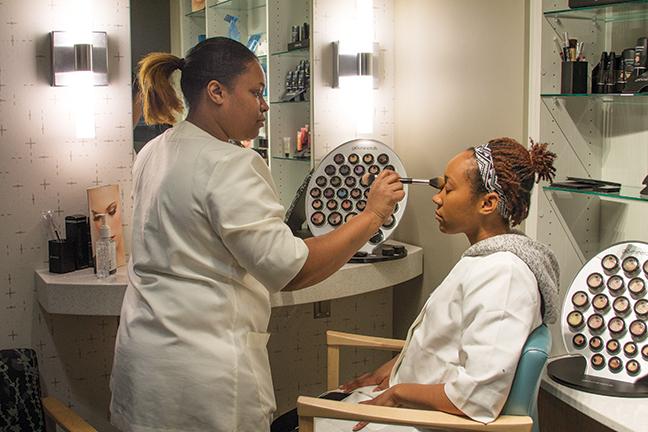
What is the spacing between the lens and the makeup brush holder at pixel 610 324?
6.75 feet

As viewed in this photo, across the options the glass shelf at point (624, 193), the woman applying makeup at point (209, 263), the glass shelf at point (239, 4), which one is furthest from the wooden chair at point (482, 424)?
the glass shelf at point (239, 4)

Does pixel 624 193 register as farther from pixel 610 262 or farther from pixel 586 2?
pixel 586 2

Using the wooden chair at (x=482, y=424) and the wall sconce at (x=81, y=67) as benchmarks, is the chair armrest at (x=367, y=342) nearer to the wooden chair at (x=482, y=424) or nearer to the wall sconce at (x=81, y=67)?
the wooden chair at (x=482, y=424)

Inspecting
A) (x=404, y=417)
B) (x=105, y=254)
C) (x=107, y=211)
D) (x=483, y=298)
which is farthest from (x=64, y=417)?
(x=483, y=298)

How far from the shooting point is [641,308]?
206cm

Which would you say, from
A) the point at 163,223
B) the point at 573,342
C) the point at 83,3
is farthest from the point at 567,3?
the point at 83,3

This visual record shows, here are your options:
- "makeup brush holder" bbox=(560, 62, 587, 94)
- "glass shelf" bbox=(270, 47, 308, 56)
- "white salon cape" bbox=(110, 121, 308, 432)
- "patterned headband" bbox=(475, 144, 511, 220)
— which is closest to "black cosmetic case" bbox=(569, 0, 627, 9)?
"makeup brush holder" bbox=(560, 62, 587, 94)

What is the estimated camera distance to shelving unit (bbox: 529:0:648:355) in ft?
Result: 7.74

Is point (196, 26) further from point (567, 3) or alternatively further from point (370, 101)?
point (567, 3)

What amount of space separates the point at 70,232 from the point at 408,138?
1431 millimetres

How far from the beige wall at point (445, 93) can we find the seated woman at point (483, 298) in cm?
74

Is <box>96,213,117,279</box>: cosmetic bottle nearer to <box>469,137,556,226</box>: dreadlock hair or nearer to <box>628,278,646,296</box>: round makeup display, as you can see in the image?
<box>469,137,556,226</box>: dreadlock hair

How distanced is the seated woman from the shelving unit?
1.71 feet

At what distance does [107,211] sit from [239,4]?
1.06 m
